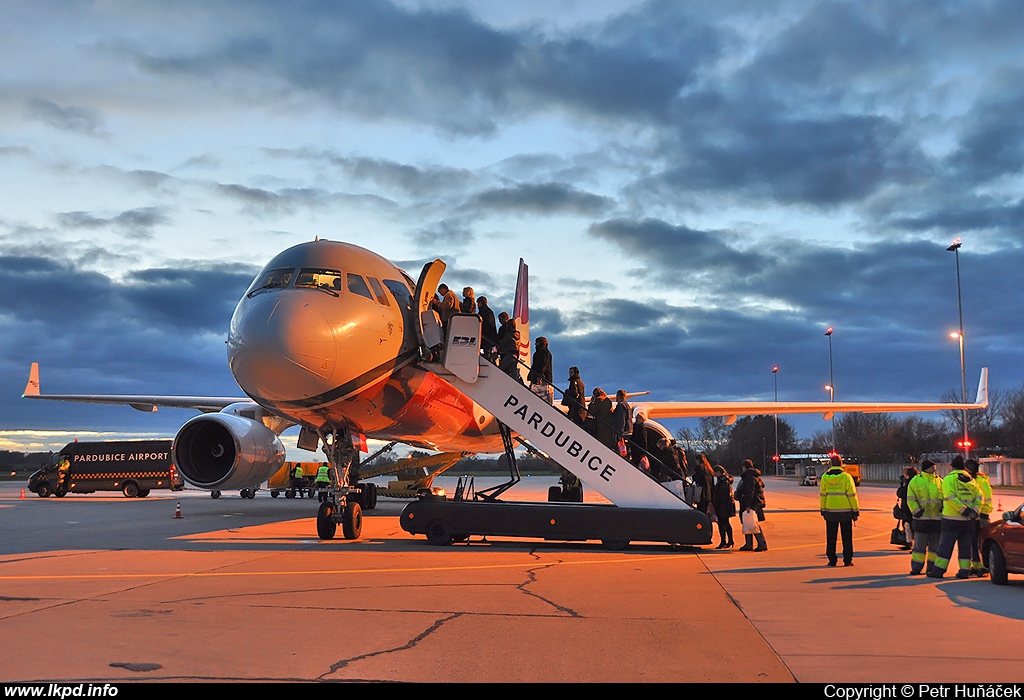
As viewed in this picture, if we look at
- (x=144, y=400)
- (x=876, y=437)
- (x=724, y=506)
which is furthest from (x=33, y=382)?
(x=876, y=437)

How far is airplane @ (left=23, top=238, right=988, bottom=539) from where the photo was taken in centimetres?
1188

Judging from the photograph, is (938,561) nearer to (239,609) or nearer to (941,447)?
(239,609)

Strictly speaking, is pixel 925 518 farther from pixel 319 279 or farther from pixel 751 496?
pixel 319 279

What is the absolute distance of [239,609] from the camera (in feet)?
25.4

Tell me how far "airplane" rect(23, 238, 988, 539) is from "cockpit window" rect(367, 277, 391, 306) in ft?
0.08

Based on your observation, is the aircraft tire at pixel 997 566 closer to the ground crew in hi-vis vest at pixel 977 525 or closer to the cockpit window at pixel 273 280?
the ground crew in hi-vis vest at pixel 977 525

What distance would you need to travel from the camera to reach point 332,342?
11977 millimetres

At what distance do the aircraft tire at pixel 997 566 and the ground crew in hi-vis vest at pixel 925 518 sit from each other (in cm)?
81

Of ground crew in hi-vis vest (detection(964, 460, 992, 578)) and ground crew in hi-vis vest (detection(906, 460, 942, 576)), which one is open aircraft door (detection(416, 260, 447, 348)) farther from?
ground crew in hi-vis vest (detection(964, 460, 992, 578))

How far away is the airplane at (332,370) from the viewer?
39.0 feet

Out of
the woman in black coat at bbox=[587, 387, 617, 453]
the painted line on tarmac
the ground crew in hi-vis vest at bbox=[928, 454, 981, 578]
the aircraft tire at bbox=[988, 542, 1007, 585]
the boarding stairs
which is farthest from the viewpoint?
the woman in black coat at bbox=[587, 387, 617, 453]

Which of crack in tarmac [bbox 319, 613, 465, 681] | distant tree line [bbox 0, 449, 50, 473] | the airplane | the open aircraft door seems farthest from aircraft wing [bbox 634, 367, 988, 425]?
distant tree line [bbox 0, 449, 50, 473]
